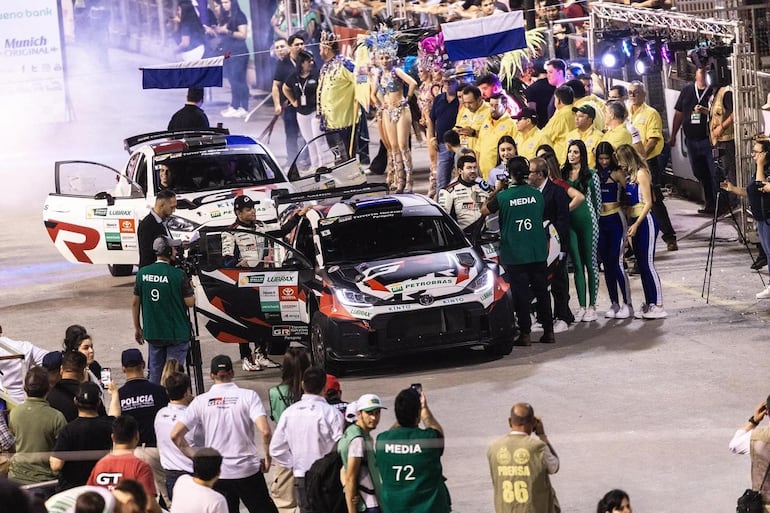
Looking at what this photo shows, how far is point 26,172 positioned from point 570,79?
47.0 feet

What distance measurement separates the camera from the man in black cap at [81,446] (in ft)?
30.0

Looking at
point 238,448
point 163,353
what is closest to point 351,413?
point 238,448

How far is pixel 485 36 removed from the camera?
66.3 ft

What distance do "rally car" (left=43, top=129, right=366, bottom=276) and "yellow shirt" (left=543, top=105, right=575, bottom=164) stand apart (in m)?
2.32

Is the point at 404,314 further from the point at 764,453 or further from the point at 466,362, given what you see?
the point at 764,453

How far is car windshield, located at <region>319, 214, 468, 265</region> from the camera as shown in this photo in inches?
545

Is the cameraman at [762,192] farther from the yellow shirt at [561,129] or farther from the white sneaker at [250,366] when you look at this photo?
the white sneaker at [250,366]

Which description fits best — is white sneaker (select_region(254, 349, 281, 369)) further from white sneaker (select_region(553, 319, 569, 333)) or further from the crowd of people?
the crowd of people

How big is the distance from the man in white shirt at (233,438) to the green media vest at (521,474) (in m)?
1.71

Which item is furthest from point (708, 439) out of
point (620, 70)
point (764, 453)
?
point (620, 70)

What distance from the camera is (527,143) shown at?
1764cm

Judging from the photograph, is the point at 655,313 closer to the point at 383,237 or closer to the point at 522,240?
the point at 522,240

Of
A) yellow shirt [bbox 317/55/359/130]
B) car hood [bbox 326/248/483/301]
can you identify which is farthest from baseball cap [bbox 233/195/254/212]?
yellow shirt [bbox 317/55/359/130]

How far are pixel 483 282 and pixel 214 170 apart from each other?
17.6ft
